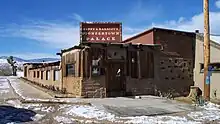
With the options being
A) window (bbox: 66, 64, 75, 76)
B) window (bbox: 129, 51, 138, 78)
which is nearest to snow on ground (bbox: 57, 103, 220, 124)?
window (bbox: 66, 64, 75, 76)

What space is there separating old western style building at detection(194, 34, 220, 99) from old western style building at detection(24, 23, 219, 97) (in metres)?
0.07

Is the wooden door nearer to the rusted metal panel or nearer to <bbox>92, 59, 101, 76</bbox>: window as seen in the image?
<bbox>92, 59, 101, 76</bbox>: window

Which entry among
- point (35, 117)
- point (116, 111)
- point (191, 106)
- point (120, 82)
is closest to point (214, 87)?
point (191, 106)

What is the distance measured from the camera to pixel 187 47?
76.6 ft

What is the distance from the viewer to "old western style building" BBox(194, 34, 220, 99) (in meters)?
20.8

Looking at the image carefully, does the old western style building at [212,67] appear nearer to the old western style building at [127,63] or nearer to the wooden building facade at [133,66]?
the old western style building at [127,63]

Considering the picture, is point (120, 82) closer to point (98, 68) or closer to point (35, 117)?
point (98, 68)

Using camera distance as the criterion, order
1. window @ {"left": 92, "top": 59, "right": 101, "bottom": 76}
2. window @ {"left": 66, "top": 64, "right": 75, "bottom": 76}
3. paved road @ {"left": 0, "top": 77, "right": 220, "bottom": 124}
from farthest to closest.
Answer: window @ {"left": 66, "top": 64, "right": 75, "bottom": 76} → window @ {"left": 92, "top": 59, "right": 101, "bottom": 76} → paved road @ {"left": 0, "top": 77, "right": 220, "bottom": 124}

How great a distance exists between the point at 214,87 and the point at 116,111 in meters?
9.37

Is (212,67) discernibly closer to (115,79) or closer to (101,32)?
(115,79)

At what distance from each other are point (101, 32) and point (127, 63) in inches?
108

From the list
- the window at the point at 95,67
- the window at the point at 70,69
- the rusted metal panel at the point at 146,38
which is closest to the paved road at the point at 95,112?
the window at the point at 95,67

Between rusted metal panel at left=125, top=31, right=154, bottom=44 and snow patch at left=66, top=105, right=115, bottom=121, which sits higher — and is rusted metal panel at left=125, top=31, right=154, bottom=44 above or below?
above

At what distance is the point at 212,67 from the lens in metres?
20.6
